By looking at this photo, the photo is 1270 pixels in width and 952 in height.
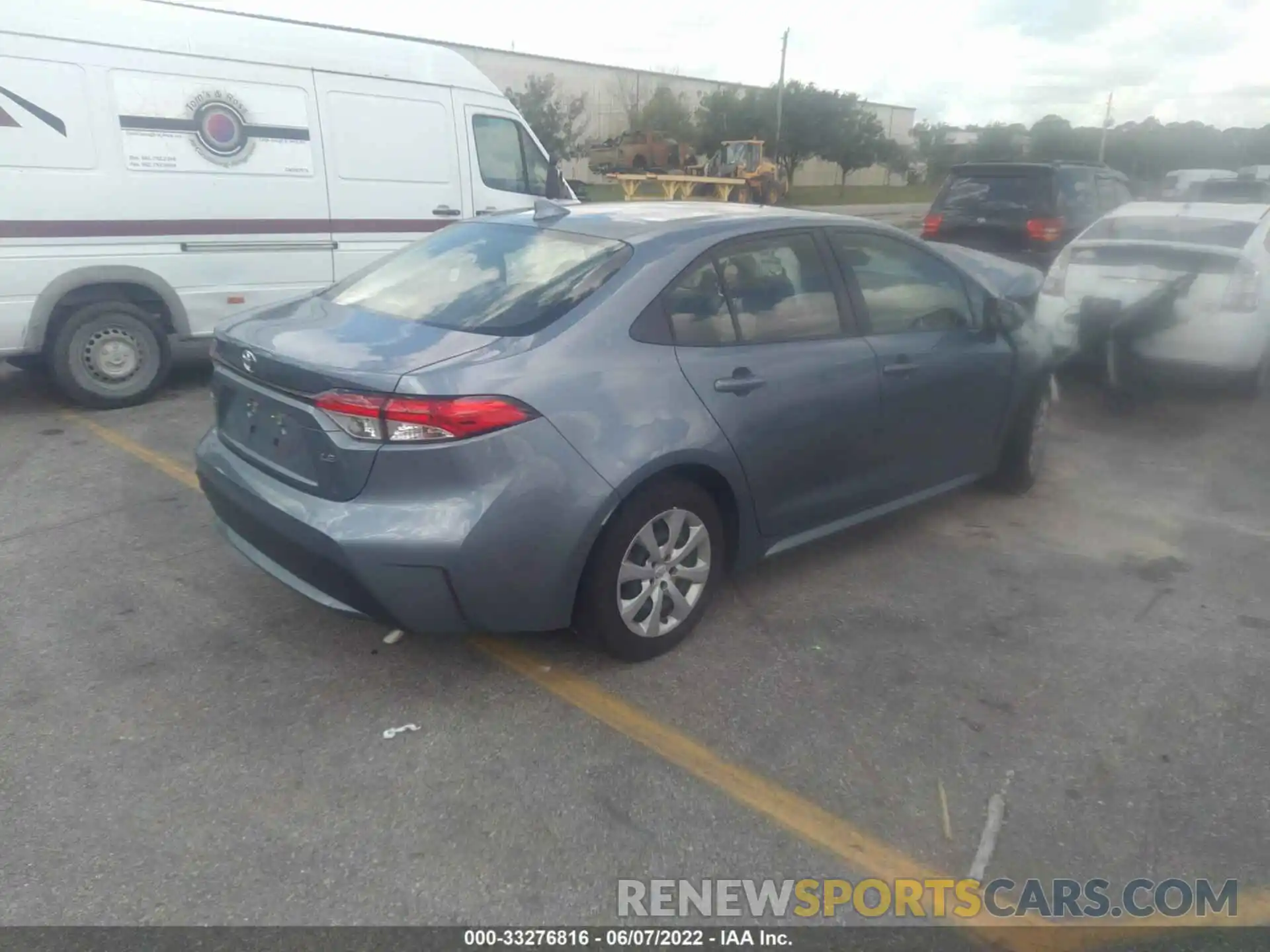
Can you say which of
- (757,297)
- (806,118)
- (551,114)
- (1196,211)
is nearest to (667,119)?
(806,118)

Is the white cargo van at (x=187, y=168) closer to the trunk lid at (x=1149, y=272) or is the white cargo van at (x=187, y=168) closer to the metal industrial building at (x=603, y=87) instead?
the trunk lid at (x=1149, y=272)

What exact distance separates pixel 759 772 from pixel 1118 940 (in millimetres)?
1046

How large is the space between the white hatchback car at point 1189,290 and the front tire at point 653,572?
14.0 ft

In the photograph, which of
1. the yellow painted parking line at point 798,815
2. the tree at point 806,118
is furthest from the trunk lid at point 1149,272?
the tree at point 806,118

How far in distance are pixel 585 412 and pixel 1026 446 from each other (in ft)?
10.2

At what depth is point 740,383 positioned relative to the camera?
3740 millimetres

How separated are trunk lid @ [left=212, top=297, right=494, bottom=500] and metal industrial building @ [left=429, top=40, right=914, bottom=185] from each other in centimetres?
3264

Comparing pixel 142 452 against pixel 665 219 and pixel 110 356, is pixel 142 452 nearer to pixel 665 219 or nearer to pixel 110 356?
pixel 110 356

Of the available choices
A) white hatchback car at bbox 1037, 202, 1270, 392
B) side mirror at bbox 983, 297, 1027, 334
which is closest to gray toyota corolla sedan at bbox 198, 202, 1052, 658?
side mirror at bbox 983, 297, 1027, 334

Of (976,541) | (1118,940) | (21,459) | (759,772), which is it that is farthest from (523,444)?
(21,459)

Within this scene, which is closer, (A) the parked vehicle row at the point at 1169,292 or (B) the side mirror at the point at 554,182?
(A) the parked vehicle row at the point at 1169,292

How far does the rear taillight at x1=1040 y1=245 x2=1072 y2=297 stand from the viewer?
7.98 metres

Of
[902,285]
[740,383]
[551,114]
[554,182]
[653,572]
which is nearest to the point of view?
[653,572]

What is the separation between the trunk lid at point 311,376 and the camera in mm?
3154
